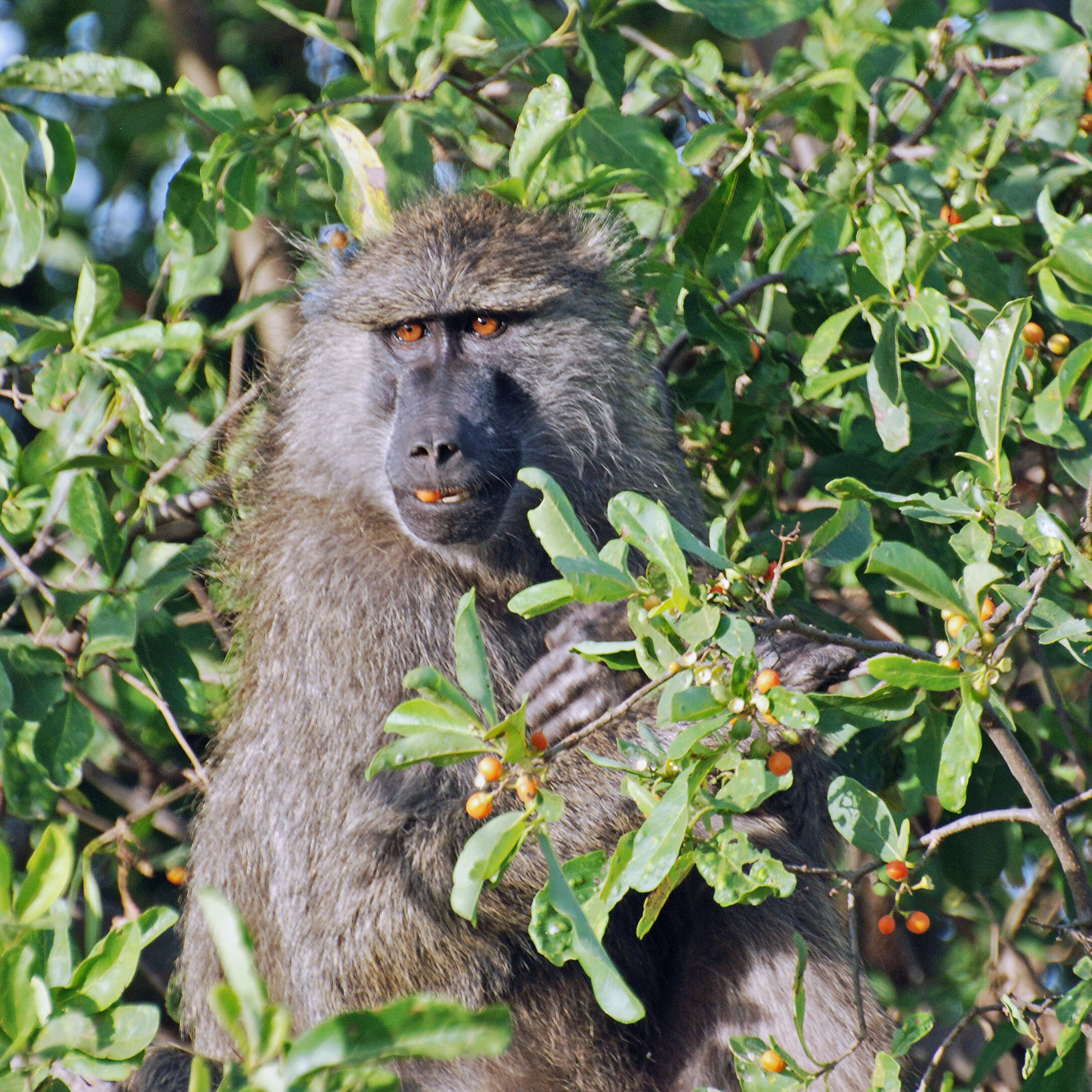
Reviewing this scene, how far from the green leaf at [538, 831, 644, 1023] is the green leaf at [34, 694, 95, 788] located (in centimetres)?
189

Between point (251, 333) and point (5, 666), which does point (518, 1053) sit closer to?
point (5, 666)

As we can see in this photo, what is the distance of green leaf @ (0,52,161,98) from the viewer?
3506 mm

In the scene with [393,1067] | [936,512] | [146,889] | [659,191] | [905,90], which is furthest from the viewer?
Answer: [146,889]

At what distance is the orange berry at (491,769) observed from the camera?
2.22 m

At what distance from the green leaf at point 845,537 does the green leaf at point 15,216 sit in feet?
7.47

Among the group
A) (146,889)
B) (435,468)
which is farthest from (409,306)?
(146,889)

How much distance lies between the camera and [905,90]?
13.0 ft

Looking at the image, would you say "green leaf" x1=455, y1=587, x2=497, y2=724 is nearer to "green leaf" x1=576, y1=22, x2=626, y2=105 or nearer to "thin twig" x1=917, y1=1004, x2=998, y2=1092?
"thin twig" x1=917, y1=1004, x2=998, y2=1092

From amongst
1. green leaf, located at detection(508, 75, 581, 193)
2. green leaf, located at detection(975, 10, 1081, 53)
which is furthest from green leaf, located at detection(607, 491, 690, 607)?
green leaf, located at detection(975, 10, 1081, 53)

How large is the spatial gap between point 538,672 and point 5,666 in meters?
1.40

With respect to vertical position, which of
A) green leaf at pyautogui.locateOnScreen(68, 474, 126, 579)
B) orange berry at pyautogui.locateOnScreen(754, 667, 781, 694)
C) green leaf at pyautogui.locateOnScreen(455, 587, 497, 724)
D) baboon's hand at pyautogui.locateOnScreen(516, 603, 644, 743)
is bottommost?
baboon's hand at pyautogui.locateOnScreen(516, 603, 644, 743)

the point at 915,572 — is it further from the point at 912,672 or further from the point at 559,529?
the point at 559,529

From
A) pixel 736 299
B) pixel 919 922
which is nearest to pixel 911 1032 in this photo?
pixel 919 922

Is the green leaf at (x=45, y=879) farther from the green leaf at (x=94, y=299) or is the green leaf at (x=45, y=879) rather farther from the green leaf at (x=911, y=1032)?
the green leaf at (x=94, y=299)
